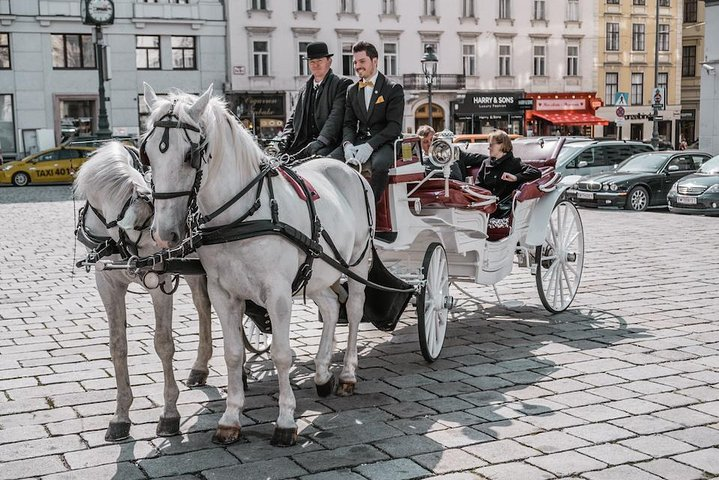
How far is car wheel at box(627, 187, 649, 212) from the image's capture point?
2148 centimetres

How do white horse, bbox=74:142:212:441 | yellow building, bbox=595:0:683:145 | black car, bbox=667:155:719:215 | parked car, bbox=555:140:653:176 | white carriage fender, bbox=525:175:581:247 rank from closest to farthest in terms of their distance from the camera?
white horse, bbox=74:142:212:441 < white carriage fender, bbox=525:175:581:247 < black car, bbox=667:155:719:215 < parked car, bbox=555:140:653:176 < yellow building, bbox=595:0:683:145

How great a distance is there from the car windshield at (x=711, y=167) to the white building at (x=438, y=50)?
27313mm

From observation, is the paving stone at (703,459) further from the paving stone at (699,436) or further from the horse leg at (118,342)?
the horse leg at (118,342)

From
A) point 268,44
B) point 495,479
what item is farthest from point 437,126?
point 495,479

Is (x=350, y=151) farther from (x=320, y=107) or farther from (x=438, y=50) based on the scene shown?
(x=438, y=50)

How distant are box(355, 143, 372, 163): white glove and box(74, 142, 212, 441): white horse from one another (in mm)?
1964

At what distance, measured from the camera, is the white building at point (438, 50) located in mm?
45656

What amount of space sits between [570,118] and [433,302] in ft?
156

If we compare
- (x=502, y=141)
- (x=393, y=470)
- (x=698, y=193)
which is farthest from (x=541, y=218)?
(x=698, y=193)

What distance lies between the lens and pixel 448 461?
4992 mm

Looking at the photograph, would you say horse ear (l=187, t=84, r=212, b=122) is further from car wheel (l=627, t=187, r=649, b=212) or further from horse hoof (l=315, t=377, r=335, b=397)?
car wheel (l=627, t=187, r=649, b=212)

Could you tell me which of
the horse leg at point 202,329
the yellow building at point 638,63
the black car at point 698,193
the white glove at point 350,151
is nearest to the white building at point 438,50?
the yellow building at point 638,63

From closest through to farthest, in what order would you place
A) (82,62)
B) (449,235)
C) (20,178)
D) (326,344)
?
(326,344) → (449,235) → (20,178) → (82,62)

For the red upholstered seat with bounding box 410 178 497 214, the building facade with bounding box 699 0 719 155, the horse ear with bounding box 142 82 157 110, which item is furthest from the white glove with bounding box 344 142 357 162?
the building facade with bounding box 699 0 719 155
